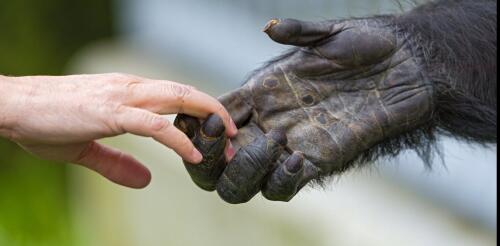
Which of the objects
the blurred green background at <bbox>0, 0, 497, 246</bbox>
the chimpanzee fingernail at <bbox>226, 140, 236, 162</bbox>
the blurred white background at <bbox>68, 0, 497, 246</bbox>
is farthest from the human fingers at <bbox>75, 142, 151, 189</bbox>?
the blurred green background at <bbox>0, 0, 497, 246</bbox>

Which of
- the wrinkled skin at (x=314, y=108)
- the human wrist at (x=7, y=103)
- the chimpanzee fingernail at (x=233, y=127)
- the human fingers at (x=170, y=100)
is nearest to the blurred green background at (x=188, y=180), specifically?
the wrinkled skin at (x=314, y=108)

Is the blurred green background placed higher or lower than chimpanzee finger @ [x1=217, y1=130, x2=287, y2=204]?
lower

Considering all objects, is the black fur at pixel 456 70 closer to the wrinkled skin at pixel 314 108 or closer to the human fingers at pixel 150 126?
the wrinkled skin at pixel 314 108

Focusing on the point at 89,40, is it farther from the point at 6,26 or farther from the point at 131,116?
the point at 131,116

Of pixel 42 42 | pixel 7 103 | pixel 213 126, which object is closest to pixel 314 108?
pixel 213 126

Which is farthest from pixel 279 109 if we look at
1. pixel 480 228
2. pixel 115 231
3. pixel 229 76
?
pixel 115 231

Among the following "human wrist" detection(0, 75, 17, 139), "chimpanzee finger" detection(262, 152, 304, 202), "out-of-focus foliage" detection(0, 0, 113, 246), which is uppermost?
"human wrist" detection(0, 75, 17, 139)

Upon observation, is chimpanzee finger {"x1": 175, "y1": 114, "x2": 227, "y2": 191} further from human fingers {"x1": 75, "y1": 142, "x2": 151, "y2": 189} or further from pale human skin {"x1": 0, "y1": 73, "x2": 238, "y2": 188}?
human fingers {"x1": 75, "y1": 142, "x2": 151, "y2": 189}
